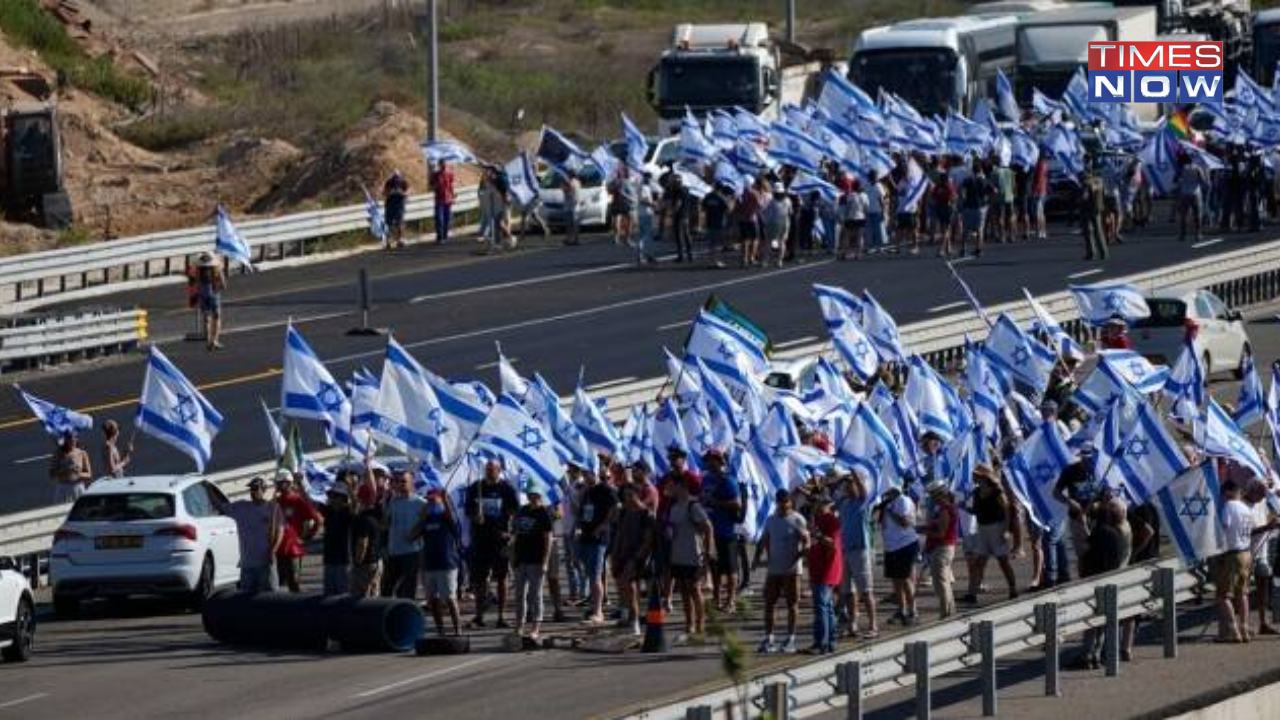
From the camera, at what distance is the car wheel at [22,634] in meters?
26.0

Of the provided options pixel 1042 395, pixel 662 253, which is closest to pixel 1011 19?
pixel 662 253

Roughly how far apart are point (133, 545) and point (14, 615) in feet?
8.97

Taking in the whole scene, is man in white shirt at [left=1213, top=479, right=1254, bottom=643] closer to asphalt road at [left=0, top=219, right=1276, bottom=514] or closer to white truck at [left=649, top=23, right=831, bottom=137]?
asphalt road at [left=0, top=219, right=1276, bottom=514]

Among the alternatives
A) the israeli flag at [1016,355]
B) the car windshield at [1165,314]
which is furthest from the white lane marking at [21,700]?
the car windshield at [1165,314]

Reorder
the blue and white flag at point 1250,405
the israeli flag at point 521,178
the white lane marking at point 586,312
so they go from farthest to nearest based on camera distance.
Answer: the israeli flag at point 521,178 < the white lane marking at point 586,312 < the blue and white flag at point 1250,405

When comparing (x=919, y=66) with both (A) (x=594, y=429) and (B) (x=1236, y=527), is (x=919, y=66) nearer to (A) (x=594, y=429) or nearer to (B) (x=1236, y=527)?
(A) (x=594, y=429)

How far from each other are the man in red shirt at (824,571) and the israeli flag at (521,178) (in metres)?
30.2

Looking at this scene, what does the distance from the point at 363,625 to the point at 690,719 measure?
8078 millimetres

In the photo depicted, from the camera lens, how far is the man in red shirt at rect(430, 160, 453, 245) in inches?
2216

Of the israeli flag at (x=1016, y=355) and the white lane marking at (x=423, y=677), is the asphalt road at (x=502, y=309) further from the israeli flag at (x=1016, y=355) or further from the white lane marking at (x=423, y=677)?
the white lane marking at (x=423, y=677)

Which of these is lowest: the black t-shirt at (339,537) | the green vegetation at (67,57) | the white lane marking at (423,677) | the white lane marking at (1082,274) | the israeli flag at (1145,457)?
the white lane marking at (423,677)

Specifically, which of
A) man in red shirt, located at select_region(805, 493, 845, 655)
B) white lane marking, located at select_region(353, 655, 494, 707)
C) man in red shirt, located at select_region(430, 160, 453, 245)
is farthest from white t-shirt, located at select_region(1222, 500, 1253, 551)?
man in red shirt, located at select_region(430, 160, 453, 245)

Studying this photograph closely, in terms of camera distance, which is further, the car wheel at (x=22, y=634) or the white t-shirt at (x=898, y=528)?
the car wheel at (x=22, y=634)

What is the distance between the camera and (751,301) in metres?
49.4
